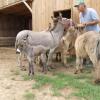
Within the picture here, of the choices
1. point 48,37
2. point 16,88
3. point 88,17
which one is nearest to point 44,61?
point 48,37

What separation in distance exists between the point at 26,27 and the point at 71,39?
1094 centimetres

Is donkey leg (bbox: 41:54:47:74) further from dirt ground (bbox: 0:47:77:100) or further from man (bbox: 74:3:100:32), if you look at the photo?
man (bbox: 74:3:100:32)

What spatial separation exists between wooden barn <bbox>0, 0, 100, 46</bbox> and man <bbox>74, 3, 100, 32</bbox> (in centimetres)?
125

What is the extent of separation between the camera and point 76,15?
11555 millimetres

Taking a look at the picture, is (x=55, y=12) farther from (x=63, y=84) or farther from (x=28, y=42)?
(x=63, y=84)

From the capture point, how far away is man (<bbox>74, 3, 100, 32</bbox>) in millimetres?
9242

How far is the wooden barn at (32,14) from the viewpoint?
12.0m

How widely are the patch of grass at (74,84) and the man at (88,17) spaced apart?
1471 mm

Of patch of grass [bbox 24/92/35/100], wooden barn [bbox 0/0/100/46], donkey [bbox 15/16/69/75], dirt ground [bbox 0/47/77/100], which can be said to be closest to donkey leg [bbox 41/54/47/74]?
donkey [bbox 15/16/69/75]

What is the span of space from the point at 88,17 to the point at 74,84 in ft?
7.98

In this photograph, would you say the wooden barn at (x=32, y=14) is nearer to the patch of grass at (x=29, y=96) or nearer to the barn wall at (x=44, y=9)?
the barn wall at (x=44, y=9)

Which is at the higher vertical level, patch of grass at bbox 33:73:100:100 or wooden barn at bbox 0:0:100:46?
wooden barn at bbox 0:0:100:46

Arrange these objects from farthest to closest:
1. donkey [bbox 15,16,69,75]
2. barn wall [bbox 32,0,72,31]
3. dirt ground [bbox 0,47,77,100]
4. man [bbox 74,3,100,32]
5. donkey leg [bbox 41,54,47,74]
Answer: barn wall [bbox 32,0,72,31]
donkey [bbox 15,16,69,75]
donkey leg [bbox 41,54,47,74]
man [bbox 74,3,100,32]
dirt ground [bbox 0,47,77,100]

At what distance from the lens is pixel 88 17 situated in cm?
941
